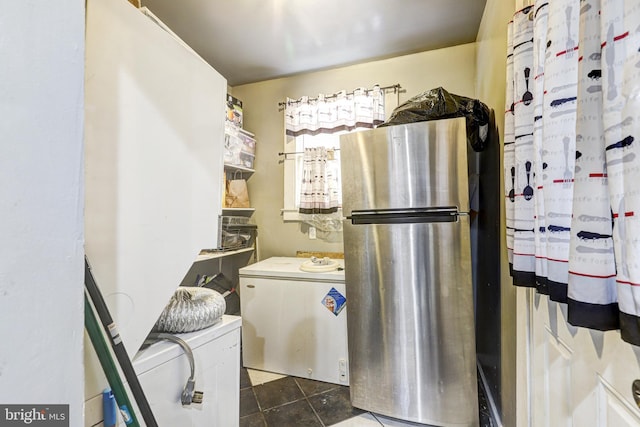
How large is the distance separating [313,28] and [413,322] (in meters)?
2.16

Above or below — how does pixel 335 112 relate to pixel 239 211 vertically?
above

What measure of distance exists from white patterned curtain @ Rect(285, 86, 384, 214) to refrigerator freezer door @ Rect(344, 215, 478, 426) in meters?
0.84

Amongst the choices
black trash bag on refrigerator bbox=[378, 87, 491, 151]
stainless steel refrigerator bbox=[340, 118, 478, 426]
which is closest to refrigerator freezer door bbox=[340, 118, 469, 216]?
stainless steel refrigerator bbox=[340, 118, 478, 426]

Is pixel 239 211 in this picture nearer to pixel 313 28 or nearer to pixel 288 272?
pixel 288 272

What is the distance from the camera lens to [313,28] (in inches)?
84.9

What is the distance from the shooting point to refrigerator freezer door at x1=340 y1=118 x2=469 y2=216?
5.07ft

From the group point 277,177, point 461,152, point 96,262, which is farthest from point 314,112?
point 96,262

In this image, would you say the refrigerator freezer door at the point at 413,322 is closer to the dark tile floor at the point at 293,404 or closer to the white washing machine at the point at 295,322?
the dark tile floor at the point at 293,404

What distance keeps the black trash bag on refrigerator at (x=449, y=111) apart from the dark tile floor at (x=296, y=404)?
1.64 m

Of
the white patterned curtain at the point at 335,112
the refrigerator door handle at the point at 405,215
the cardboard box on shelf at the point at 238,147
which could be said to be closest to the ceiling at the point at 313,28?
the white patterned curtain at the point at 335,112

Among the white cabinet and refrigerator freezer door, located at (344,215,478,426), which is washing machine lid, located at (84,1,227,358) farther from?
refrigerator freezer door, located at (344,215,478,426)

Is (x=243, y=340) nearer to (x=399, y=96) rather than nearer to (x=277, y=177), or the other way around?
(x=277, y=177)

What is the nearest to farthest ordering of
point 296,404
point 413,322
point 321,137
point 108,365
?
1. point 108,365
2. point 413,322
3. point 296,404
4. point 321,137

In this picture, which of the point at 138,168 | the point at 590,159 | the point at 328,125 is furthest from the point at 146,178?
the point at 328,125
